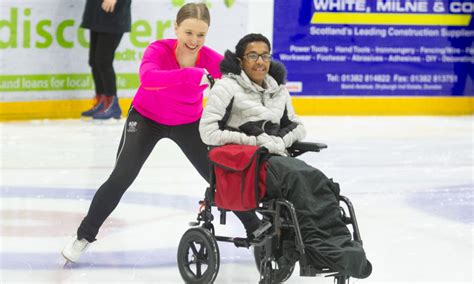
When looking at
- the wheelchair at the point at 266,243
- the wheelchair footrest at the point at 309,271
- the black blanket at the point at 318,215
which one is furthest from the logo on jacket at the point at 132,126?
the wheelchair footrest at the point at 309,271

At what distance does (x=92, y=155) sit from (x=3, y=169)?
81 centimetres

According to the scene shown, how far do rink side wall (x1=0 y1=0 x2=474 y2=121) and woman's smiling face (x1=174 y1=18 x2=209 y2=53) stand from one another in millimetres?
5150

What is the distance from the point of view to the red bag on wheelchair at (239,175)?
12.2ft

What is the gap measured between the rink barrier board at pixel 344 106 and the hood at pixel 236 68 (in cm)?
550

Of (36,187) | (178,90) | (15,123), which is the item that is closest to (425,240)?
(178,90)

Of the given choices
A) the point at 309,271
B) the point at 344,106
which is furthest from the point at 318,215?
the point at 344,106

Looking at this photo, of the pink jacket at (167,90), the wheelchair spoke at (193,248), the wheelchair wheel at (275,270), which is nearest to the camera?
the wheelchair wheel at (275,270)

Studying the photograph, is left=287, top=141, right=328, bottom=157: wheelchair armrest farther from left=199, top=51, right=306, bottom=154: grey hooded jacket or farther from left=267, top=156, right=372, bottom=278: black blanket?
left=267, top=156, right=372, bottom=278: black blanket

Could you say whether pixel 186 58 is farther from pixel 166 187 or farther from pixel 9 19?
pixel 9 19

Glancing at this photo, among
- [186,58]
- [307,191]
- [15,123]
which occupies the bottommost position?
[15,123]

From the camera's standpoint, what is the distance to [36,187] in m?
6.23

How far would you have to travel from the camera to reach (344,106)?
402 inches

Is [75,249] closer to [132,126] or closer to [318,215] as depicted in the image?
[132,126]

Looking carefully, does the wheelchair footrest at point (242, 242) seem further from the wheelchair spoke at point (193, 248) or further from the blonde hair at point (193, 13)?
the blonde hair at point (193, 13)
